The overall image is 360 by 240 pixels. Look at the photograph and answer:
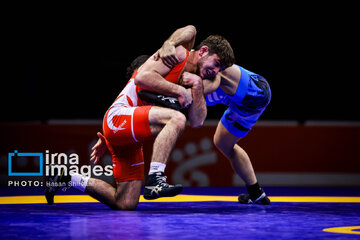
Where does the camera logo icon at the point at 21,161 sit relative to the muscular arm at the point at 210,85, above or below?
below

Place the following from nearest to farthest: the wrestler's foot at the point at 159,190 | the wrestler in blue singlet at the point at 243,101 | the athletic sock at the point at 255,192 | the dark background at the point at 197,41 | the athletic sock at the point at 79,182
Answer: the wrestler's foot at the point at 159,190
the athletic sock at the point at 79,182
the wrestler in blue singlet at the point at 243,101
the athletic sock at the point at 255,192
the dark background at the point at 197,41

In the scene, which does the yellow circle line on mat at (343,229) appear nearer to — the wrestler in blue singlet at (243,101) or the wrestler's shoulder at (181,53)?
the wrestler's shoulder at (181,53)

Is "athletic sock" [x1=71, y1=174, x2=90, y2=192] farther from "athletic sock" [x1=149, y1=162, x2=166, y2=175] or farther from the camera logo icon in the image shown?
the camera logo icon

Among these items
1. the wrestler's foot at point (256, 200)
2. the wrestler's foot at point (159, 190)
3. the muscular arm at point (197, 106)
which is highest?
the muscular arm at point (197, 106)

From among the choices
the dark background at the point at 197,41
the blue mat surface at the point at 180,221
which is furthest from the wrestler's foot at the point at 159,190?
the dark background at the point at 197,41

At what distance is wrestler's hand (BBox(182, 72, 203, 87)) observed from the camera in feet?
13.7

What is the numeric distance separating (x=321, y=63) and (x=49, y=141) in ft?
18.1

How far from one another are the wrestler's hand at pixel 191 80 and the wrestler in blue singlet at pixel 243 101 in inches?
28.9

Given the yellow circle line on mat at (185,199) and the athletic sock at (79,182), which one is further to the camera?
the yellow circle line on mat at (185,199)

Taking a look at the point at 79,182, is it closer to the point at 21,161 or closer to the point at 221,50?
the point at 221,50

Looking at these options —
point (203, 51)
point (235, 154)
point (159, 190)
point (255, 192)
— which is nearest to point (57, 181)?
point (159, 190)

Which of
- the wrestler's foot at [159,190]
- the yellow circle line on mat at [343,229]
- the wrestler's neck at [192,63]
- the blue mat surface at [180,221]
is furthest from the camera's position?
the wrestler's neck at [192,63]

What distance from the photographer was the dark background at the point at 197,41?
1015 centimetres

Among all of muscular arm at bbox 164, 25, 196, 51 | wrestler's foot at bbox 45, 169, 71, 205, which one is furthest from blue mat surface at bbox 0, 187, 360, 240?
muscular arm at bbox 164, 25, 196, 51
